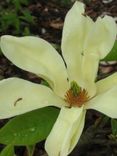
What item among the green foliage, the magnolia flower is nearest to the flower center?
the magnolia flower

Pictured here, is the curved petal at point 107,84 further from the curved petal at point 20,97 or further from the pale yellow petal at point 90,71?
the curved petal at point 20,97

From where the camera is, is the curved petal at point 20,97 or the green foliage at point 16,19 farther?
the green foliage at point 16,19

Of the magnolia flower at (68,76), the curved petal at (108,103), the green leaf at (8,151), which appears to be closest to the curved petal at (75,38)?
the magnolia flower at (68,76)

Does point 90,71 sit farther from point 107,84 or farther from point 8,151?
point 8,151

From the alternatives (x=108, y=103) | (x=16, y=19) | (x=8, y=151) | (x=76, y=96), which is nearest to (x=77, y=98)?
(x=76, y=96)

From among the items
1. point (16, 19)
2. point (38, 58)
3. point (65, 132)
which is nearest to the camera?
point (65, 132)

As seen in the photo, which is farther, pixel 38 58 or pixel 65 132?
pixel 38 58
